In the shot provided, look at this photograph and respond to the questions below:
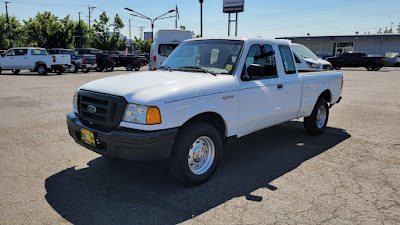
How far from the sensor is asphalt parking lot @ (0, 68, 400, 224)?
3.11 metres

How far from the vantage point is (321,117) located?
6.35 metres

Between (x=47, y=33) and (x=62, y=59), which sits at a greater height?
(x=47, y=33)

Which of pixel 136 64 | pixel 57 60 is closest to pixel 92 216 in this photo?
pixel 57 60

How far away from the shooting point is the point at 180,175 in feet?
11.7

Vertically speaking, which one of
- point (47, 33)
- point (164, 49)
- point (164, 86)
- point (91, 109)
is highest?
point (47, 33)

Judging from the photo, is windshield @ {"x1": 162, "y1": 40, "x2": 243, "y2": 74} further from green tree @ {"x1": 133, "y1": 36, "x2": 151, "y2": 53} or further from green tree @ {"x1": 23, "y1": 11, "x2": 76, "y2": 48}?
green tree @ {"x1": 133, "y1": 36, "x2": 151, "y2": 53}

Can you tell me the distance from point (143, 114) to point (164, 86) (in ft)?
1.56

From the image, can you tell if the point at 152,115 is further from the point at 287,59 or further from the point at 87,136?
the point at 287,59

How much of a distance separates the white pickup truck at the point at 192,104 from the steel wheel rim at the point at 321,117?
104 cm

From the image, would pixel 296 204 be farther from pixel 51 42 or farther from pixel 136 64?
pixel 51 42

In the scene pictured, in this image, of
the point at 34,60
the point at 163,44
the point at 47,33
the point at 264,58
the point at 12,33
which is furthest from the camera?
the point at 12,33

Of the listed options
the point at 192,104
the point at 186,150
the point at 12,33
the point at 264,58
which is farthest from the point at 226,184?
the point at 12,33

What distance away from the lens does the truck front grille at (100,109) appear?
3.36 m

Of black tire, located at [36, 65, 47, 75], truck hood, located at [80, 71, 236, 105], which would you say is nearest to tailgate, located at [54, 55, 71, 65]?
black tire, located at [36, 65, 47, 75]
